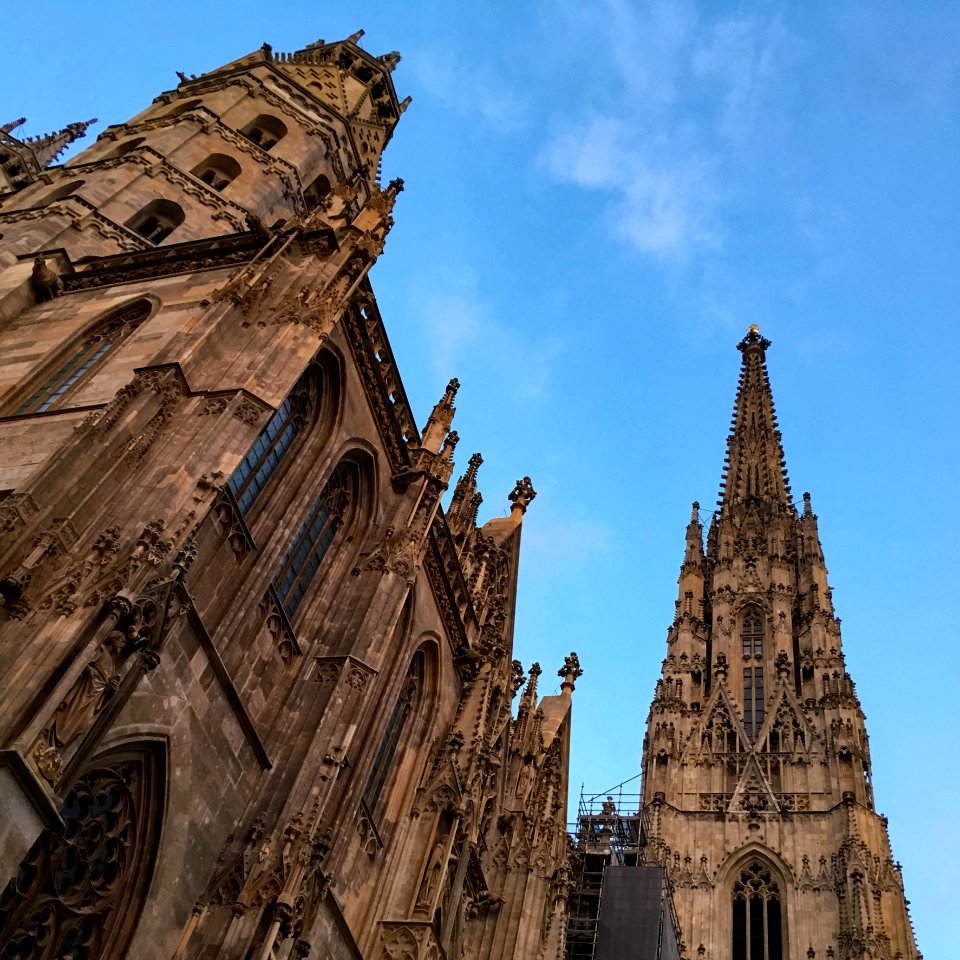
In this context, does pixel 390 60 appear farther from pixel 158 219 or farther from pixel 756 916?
pixel 756 916

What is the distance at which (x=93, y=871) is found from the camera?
10.1 m

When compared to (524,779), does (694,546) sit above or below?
above

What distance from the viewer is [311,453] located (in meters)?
15.0

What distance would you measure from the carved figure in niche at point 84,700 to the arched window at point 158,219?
12986 millimetres

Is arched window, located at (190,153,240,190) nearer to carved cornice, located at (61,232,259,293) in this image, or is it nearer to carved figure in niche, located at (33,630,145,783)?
carved cornice, located at (61,232,259,293)

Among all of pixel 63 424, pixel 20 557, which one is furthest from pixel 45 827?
pixel 63 424

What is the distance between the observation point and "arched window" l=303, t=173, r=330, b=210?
25531 mm

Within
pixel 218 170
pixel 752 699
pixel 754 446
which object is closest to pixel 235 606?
pixel 218 170

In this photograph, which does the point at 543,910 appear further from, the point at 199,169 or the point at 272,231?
the point at 199,169

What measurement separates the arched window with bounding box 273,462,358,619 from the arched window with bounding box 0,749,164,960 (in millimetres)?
3815

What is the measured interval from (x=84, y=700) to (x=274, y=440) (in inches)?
240

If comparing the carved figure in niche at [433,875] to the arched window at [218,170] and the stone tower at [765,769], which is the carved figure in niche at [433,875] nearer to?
the arched window at [218,170]

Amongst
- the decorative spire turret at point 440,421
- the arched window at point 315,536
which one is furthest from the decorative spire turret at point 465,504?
the arched window at point 315,536

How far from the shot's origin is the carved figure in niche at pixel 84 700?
322 inches
